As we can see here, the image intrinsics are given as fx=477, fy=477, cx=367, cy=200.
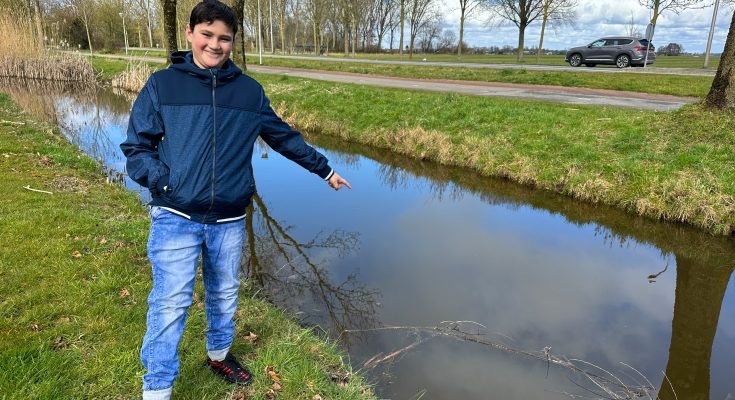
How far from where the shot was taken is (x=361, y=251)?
6332 millimetres

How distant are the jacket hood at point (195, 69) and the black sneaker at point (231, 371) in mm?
1844

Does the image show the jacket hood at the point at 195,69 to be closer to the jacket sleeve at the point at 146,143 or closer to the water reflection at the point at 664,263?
the jacket sleeve at the point at 146,143

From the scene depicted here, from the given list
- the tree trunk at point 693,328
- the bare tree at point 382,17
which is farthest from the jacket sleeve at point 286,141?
the bare tree at point 382,17

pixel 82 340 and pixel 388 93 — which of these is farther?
pixel 388 93

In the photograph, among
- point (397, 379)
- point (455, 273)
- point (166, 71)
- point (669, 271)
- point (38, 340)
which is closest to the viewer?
point (166, 71)

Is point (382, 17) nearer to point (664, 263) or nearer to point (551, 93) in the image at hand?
point (551, 93)

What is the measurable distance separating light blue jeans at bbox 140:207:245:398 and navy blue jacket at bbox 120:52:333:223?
0.29 ft

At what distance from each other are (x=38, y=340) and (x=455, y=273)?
13.8 ft

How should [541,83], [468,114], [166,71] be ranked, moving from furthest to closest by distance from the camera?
[541,83]
[468,114]
[166,71]

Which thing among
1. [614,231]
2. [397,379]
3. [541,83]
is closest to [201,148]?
[397,379]

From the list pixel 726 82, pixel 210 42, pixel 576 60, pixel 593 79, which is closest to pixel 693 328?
pixel 210 42

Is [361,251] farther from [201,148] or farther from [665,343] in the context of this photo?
[201,148]

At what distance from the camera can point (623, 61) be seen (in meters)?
25.3

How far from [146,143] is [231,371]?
1.63m
